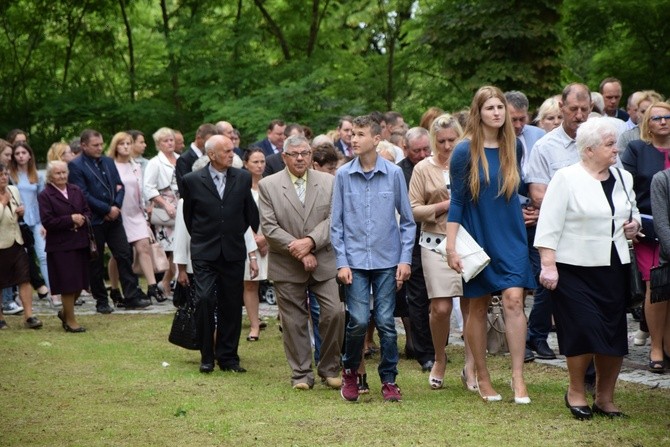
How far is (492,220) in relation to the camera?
31.8 feet

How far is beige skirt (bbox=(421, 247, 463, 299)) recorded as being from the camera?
10.8 meters

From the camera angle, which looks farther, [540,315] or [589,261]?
[540,315]

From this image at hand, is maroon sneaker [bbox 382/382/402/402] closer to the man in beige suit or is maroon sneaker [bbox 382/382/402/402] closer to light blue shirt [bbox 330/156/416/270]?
light blue shirt [bbox 330/156/416/270]

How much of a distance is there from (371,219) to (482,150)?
111 cm

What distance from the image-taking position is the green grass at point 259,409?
8461 millimetres

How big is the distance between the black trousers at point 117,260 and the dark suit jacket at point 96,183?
0.64ft

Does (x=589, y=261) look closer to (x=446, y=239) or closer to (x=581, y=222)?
(x=581, y=222)

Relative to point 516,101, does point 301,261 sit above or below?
below

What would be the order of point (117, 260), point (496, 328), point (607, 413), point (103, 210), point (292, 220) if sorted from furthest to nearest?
point (117, 260) → point (103, 210) → point (496, 328) → point (292, 220) → point (607, 413)

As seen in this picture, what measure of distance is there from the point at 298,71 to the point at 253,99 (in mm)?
1546

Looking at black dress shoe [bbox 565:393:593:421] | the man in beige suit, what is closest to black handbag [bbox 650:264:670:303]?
black dress shoe [bbox 565:393:593:421]

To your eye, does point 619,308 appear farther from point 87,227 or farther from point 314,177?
point 87,227

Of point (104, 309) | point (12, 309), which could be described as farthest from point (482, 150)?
point (12, 309)

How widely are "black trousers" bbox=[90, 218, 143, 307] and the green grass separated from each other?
4.07 metres
